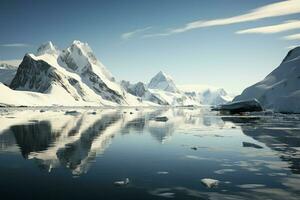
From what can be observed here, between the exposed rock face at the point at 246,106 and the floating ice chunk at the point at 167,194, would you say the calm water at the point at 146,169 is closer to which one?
the floating ice chunk at the point at 167,194

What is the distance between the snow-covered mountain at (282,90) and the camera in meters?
87.8

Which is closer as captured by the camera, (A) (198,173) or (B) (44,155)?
(A) (198,173)

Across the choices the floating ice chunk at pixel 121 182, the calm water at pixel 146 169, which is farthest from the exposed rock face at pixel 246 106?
the floating ice chunk at pixel 121 182

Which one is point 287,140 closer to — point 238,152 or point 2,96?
point 238,152

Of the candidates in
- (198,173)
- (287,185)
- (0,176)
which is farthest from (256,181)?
(0,176)

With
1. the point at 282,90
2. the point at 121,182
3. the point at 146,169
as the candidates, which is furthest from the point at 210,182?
the point at 282,90

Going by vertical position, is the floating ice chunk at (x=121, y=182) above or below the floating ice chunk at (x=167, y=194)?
above

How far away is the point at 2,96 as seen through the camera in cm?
17925

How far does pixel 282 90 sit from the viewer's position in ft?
330

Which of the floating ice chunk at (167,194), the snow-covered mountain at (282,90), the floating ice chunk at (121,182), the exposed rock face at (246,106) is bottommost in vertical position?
the floating ice chunk at (167,194)

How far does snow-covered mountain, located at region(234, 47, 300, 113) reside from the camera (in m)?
87.8

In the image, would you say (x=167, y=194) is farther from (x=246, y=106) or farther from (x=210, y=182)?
(x=246, y=106)

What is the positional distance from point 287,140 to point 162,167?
677 inches

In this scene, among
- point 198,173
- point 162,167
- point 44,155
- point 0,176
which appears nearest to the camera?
point 0,176
